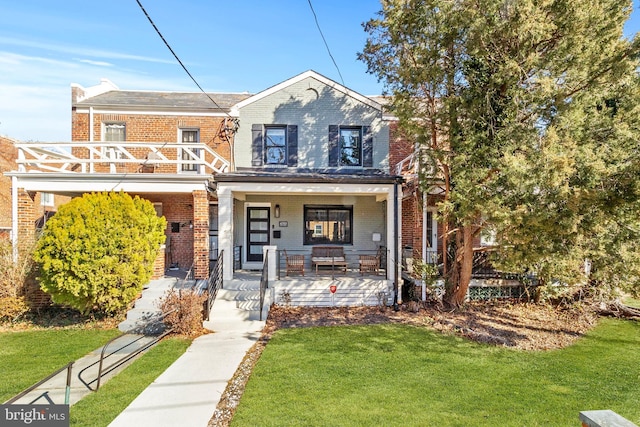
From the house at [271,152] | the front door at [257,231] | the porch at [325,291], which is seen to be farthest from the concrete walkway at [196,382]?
the house at [271,152]

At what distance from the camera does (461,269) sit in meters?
9.50

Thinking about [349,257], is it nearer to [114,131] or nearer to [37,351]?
[37,351]

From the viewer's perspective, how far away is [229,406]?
4684mm

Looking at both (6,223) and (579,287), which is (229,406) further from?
(6,223)

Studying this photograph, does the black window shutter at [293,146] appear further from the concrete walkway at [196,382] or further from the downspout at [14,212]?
the downspout at [14,212]

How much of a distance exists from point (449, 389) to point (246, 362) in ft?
11.8

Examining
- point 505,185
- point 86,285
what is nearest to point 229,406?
point 86,285

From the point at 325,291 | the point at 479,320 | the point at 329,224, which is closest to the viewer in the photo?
the point at 479,320

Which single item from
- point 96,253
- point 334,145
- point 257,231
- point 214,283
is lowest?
point 214,283

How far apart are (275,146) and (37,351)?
928 centimetres

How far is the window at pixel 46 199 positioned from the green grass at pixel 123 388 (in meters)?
11.9

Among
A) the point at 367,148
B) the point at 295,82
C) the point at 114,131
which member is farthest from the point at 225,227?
the point at 114,131

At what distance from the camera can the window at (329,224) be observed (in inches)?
523

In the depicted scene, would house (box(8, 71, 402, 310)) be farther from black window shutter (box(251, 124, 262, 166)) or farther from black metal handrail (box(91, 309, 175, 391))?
black metal handrail (box(91, 309, 175, 391))
